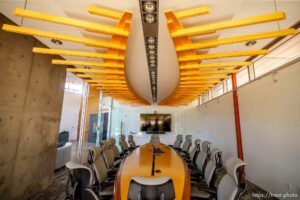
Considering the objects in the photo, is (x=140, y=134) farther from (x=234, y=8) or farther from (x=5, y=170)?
(x=234, y=8)

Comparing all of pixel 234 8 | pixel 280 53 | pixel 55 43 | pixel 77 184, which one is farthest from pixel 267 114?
pixel 55 43

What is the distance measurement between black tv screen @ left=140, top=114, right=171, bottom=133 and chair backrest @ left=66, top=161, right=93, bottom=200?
7.64 m

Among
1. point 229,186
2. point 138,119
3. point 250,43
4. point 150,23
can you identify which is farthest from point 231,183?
point 138,119

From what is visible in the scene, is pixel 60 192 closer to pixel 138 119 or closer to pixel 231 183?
pixel 231 183

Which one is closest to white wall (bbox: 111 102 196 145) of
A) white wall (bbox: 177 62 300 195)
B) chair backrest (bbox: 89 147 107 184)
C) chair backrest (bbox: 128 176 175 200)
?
white wall (bbox: 177 62 300 195)

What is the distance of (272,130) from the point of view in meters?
3.19

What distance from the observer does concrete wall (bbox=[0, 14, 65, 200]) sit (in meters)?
2.56

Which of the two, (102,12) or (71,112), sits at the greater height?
(102,12)

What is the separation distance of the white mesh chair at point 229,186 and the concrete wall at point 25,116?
3227 mm

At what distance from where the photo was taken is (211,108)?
6.65 meters

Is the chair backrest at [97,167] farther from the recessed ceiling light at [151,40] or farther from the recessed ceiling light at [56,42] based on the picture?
the recessed ceiling light at [56,42]

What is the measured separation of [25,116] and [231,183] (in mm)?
3741

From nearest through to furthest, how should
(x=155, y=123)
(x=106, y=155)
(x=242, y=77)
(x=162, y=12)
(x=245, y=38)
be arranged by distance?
(x=245, y=38) < (x=162, y=12) < (x=106, y=155) < (x=242, y=77) < (x=155, y=123)

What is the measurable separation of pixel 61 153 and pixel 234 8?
5.83 metres
